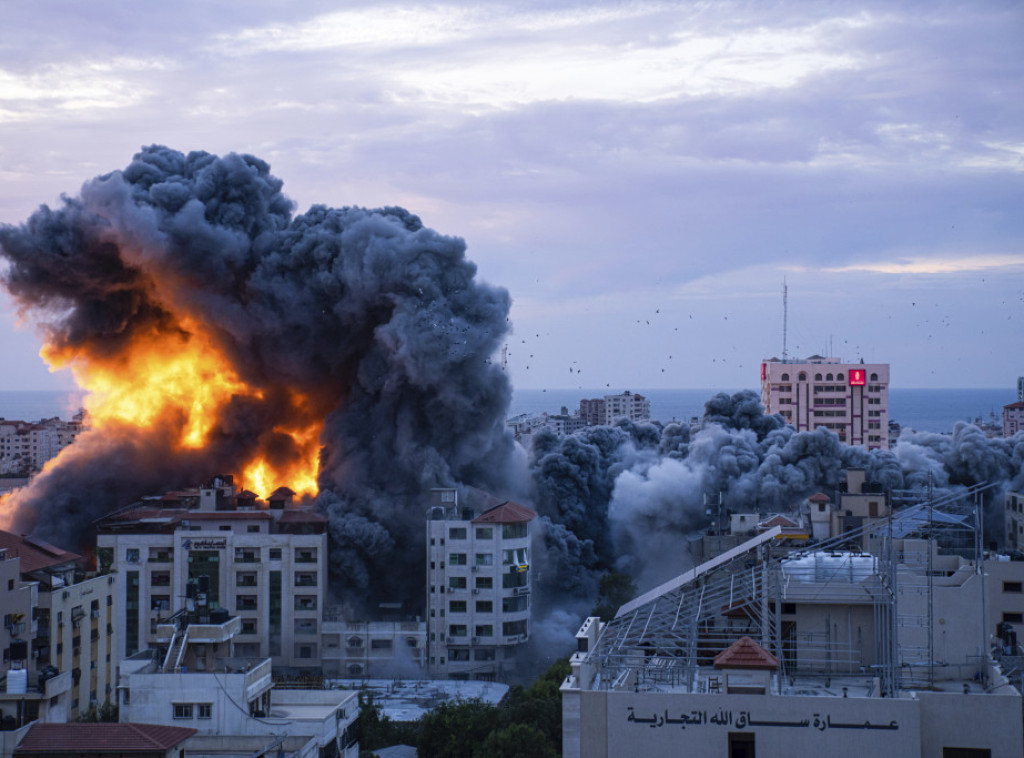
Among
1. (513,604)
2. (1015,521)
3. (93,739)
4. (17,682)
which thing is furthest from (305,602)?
(93,739)

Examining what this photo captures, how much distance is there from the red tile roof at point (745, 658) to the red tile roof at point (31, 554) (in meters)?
25.2

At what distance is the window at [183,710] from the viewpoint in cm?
3066

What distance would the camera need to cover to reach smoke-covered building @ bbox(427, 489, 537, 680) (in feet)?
196

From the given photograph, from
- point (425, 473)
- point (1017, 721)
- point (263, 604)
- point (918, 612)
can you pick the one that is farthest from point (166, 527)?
point (1017, 721)

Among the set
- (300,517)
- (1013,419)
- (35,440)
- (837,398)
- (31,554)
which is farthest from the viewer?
(35,440)

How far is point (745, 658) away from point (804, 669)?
317cm

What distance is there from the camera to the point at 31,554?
45.8 m

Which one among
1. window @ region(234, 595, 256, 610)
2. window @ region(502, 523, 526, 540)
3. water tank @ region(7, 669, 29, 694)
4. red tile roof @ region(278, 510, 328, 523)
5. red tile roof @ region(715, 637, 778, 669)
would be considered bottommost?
window @ region(234, 595, 256, 610)

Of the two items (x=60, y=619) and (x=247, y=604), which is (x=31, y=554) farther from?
(x=247, y=604)

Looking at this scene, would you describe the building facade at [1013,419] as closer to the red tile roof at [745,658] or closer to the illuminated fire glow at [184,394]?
the illuminated fire glow at [184,394]

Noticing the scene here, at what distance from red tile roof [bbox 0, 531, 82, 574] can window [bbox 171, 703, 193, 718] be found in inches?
572

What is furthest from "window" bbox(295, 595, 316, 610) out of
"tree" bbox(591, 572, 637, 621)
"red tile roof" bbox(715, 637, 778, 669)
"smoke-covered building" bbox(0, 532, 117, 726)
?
"red tile roof" bbox(715, 637, 778, 669)

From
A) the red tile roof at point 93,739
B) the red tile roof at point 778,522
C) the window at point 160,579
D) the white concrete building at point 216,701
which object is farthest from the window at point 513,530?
the red tile roof at point 93,739

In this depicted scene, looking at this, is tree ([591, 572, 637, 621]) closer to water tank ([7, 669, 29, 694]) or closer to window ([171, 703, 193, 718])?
window ([171, 703, 193, 718])
